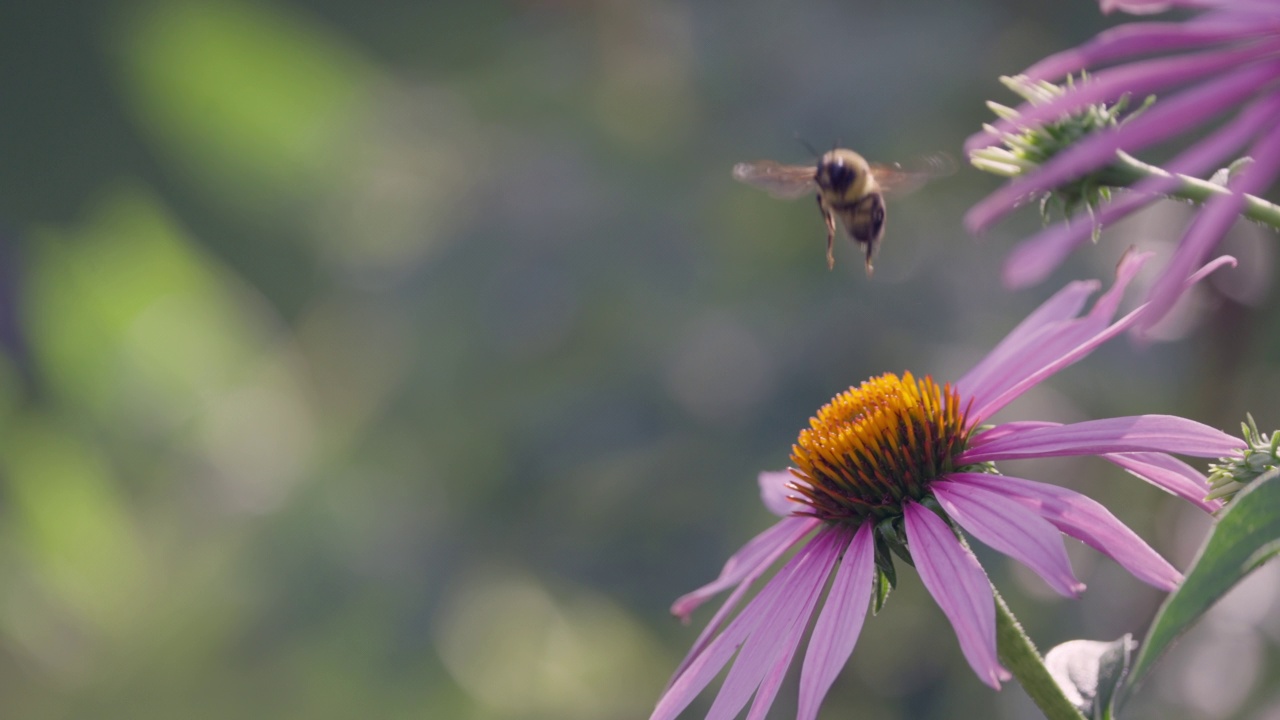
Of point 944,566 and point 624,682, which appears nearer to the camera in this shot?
point 944,566

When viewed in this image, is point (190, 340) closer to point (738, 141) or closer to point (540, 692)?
point (540, 692)

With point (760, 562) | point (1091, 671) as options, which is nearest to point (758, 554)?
point (760, 562)

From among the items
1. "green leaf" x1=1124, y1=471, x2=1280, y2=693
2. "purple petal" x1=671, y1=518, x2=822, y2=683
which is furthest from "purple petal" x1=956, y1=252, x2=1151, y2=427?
"green leaf" x1=1124, y1=471, x2=1280, y2=693

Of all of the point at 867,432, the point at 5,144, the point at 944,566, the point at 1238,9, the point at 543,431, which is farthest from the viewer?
the point at 5,144

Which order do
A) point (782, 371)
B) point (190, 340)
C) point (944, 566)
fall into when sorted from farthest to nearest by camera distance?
point (190, 340) → point (782, 371) → point (944, 566)

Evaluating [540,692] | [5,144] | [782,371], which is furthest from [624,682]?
[5,144]

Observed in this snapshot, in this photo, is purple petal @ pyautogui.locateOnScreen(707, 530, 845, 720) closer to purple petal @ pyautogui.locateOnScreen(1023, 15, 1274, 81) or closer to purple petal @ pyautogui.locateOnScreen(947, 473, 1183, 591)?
purple petal @ pyautogui.locateOnScreen(947, 473, 1183, 591)

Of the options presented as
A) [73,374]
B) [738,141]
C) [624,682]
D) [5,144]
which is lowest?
[624,682]

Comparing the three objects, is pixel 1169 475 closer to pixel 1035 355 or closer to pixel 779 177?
pixel 1035 355
